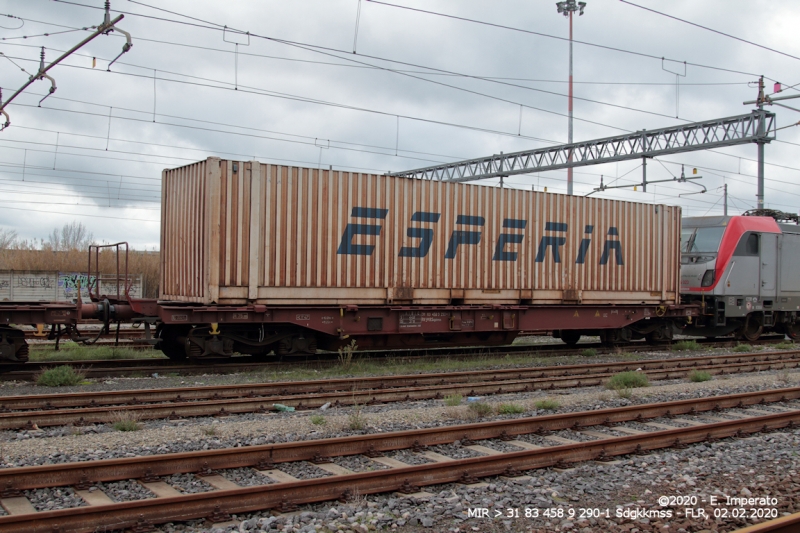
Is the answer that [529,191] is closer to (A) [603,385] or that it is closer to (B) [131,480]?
(A) [603,385]

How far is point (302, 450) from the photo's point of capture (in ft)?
19.7

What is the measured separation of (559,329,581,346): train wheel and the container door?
17.7 feet

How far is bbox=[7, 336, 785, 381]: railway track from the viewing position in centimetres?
1090

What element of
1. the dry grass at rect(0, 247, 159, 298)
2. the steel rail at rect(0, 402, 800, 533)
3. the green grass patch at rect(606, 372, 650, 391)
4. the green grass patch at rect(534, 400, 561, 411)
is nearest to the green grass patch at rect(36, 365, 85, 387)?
the steel rail at rect(0, 402, 800, 533)

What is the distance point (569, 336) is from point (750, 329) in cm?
584

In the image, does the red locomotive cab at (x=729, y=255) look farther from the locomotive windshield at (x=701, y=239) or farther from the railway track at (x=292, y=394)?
the railway track at (x=292, y=394)

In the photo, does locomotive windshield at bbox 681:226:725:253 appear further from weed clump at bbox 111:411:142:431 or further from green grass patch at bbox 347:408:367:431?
weed clump at bbox 111:411:142:431

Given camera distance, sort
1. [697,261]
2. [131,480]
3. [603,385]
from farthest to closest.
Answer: [697,261] → [603,385] → [131,480]

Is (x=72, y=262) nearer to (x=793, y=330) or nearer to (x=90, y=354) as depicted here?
(x=90, y=354)

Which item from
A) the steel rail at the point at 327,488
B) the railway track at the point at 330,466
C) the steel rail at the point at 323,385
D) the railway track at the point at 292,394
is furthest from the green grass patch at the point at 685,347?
the steel rail at the point at 327,488

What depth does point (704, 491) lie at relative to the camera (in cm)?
534

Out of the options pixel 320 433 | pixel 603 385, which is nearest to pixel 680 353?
pixel 603 385

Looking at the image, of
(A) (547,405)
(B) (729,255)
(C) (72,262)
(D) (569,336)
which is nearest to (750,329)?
(B) (729,255)

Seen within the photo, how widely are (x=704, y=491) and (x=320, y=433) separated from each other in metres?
3.78
